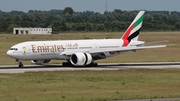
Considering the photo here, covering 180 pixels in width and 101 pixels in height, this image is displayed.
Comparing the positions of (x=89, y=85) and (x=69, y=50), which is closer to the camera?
(x=89, y=85)

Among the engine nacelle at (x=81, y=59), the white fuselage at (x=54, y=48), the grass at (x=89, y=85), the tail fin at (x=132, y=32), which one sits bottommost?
the grass at (x=89, y=85)

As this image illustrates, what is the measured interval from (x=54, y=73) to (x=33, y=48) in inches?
378

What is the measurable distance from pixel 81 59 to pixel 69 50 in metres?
2.90

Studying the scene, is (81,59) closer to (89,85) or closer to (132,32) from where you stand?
(132,32)

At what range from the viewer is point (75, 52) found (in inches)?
2778

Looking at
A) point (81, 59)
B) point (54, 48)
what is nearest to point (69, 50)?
point (54, 48)

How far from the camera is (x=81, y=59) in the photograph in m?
68.3

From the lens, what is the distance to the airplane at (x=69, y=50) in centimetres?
6748

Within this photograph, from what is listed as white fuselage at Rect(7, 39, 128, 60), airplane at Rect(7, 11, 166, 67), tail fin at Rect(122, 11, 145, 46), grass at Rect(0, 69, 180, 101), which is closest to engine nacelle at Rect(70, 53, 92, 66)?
airplane at Rect(7, 11, 166, 67)

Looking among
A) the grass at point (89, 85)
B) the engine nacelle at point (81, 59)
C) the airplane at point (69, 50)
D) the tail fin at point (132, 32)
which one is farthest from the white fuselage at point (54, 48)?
the grass at point (89, 85)

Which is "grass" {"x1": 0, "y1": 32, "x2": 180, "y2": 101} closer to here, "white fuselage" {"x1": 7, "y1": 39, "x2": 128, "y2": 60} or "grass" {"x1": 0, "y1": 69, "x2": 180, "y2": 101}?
"grass" {"x1": 0, "y1": 69, "x2": 180, "y2": 101}

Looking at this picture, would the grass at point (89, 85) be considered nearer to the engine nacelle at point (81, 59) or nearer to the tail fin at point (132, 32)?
the engine nacelle at point (81, 59)

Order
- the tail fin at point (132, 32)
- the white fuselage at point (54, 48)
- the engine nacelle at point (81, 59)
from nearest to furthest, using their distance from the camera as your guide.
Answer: the white fuselage at point (54, 48) → the engine nacelle at point (81, 59) → the tail fin at point (132, 32)

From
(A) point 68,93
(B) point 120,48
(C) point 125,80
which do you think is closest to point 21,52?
(B) point 120,48
